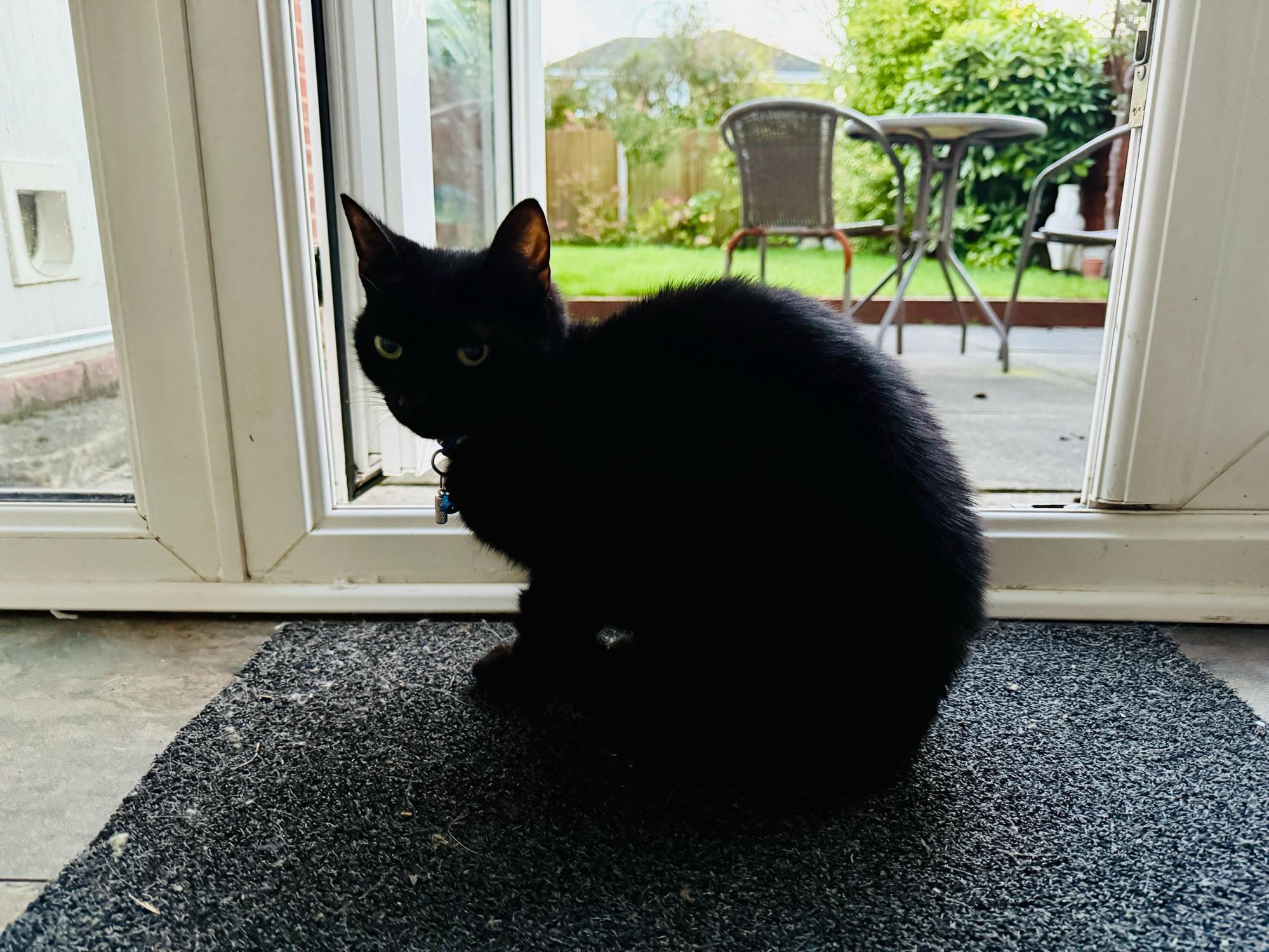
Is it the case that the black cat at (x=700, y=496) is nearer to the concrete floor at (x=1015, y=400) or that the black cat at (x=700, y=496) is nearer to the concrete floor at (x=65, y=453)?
the concrete floor at (x=1015, y=400)

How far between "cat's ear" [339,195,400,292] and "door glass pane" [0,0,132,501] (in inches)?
19.8

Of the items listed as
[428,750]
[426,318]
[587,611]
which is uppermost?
[426,318]

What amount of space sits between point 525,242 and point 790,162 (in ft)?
7.95

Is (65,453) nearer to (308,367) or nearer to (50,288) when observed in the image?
(50,288)

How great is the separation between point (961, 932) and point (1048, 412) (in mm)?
2222

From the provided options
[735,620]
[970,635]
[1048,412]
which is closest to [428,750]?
[735,620]

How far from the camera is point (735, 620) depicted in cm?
85

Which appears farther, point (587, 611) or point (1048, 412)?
point (1048, 412)

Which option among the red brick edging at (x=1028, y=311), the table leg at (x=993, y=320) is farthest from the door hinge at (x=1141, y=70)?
the red brick edging at (x=1028, y=311)

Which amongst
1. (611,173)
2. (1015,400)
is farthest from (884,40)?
(611,173)

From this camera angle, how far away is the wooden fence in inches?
227

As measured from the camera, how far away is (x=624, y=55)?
5.41 metres

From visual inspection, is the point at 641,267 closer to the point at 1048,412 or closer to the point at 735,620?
the point at 1048,412

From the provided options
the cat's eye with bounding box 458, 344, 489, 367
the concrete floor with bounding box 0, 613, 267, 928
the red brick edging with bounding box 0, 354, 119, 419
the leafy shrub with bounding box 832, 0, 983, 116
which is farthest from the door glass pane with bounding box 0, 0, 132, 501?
the leafy shrub with bounding box 832, 0, 983, 116
